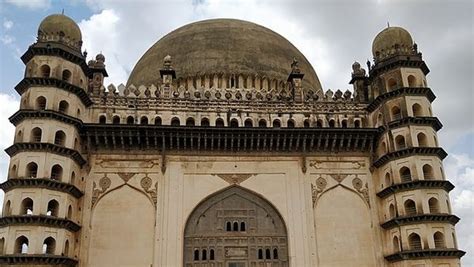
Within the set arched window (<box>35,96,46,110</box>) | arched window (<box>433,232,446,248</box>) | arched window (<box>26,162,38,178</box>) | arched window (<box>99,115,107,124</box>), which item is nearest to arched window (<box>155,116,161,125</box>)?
arched window (<box>99,115,107,124</box>)

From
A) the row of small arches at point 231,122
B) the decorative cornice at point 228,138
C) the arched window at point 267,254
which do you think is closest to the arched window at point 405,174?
the decorative cornice at point 228,138

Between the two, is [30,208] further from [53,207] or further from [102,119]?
[102,119]

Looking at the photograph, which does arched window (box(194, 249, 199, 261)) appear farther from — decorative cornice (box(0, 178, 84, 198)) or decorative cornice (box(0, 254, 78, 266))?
decorative cornice (box(0, 178, 84, 198))

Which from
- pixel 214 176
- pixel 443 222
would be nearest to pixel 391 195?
pixel 443 222

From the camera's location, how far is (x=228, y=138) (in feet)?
59.5

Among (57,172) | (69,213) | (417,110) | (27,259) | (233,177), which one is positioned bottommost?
(27,259)

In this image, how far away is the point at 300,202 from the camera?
1802 cm

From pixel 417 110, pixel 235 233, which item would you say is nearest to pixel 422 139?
pixel 417 110

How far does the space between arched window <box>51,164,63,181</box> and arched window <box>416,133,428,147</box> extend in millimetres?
12467

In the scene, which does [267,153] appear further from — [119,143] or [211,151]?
[119,143]

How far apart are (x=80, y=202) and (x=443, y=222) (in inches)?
487

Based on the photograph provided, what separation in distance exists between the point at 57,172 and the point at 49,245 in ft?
7.83

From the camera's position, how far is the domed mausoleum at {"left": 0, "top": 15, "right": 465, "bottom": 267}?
654 inches

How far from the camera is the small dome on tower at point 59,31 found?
18375 millimetres
